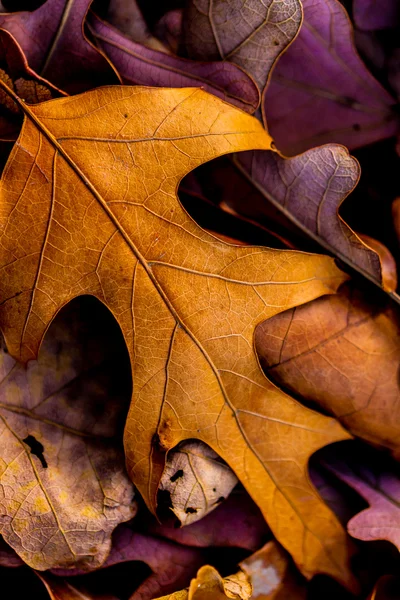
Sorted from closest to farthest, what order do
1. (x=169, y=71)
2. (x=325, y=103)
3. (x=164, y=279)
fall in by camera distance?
(x=164, y=279) < (x=169, y=71) < (x=325, y=103)

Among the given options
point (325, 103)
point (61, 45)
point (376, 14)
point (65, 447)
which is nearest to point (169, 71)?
point (61, 45)

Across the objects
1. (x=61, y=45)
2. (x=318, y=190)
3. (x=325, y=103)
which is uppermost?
(x=61, y=45)

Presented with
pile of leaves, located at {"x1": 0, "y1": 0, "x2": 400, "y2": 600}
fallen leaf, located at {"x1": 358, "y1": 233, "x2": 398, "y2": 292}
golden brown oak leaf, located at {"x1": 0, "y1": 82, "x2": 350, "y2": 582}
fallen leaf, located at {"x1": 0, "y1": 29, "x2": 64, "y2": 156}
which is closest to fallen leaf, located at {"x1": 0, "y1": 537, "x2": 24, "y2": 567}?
pile of leaves, located at {"x1": 0, "y1": 0, "x2": 400, "y2": 600}

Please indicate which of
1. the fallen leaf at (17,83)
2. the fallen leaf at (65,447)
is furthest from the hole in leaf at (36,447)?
the fallen leaf at (17,83)

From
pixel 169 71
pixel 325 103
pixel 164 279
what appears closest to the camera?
pixel 164 279

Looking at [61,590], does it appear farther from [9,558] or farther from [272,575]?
[272,575]

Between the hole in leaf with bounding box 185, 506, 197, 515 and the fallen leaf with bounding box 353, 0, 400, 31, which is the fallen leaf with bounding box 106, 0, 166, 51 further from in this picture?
the hole in leaf with bounding box 185, 506, 197, 515
